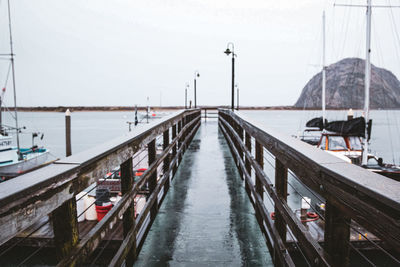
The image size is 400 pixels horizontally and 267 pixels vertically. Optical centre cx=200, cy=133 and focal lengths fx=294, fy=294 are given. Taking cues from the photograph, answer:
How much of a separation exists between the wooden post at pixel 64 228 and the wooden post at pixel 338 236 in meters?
1.25

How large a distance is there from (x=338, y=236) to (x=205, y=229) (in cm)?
214

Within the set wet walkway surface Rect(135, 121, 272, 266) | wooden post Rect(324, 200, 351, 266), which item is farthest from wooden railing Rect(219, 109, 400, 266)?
wet walkway surface Rect(135, 121, 272, 266)

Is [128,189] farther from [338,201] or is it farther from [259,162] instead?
[338,201]

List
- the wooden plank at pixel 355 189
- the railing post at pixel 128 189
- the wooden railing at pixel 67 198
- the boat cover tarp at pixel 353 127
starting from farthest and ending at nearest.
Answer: the boat cover tarp at pixel 353 127, the railing post at pixel 128 189, the wooden railing at pixel 67 198, the wooden plank at pixel 355 189

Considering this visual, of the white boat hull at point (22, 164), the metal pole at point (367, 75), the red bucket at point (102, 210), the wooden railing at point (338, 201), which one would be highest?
the metal pole at point (367, 75)

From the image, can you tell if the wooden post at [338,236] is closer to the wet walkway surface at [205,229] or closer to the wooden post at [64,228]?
the wooden post at [64,228]

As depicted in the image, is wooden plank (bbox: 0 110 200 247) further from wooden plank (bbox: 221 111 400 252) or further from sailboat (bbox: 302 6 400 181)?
sailboat (bbox: 302 6 400 181)

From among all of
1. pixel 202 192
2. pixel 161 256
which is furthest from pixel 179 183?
pixel 161 256

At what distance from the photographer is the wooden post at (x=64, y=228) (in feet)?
4.64

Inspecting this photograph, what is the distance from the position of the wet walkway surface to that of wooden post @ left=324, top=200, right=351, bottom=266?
138cm

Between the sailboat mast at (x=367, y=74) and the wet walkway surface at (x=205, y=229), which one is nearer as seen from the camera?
the wet walkway surface at (x=205, y=229)

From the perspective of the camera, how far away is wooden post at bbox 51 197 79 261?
1413 millimetres

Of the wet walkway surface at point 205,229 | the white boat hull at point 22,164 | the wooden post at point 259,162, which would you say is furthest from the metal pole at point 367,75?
the white boat hull at point 22,164

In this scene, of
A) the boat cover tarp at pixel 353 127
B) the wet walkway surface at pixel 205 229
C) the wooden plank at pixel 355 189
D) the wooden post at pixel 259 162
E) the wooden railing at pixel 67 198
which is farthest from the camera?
the boat cover tarp at pixel 353 127
